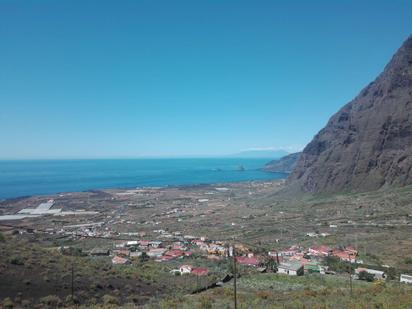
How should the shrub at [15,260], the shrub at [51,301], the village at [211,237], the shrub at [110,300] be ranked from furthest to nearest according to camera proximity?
the village at [211,237], the shrub at [15,260], the shrub at [110,300], the shrub at [51,301]

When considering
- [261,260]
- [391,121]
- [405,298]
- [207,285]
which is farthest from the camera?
[391,121]

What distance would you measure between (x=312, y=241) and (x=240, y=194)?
8209 centimetres

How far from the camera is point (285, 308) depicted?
1636cm

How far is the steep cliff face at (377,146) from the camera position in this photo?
300ft

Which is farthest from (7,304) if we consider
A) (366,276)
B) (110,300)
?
(366,276)

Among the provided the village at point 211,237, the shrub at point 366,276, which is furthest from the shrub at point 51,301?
the shrub at point 366,276

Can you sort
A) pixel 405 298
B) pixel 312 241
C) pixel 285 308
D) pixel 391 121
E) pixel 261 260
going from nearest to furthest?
pixel 285 308
pixel 405 298
pixel 261 260
pixel 312 241
pixel 391 121

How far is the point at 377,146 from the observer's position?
96250 mm

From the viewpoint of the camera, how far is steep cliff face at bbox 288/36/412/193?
91500mm

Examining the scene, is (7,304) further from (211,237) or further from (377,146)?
(377,146)

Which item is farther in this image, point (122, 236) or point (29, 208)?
point (29, 208)

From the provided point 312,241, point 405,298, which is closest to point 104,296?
point 405,298

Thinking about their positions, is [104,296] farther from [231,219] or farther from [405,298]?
[231,219]

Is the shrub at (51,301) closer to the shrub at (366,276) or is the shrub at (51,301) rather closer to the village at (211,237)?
the village at (211,237)
